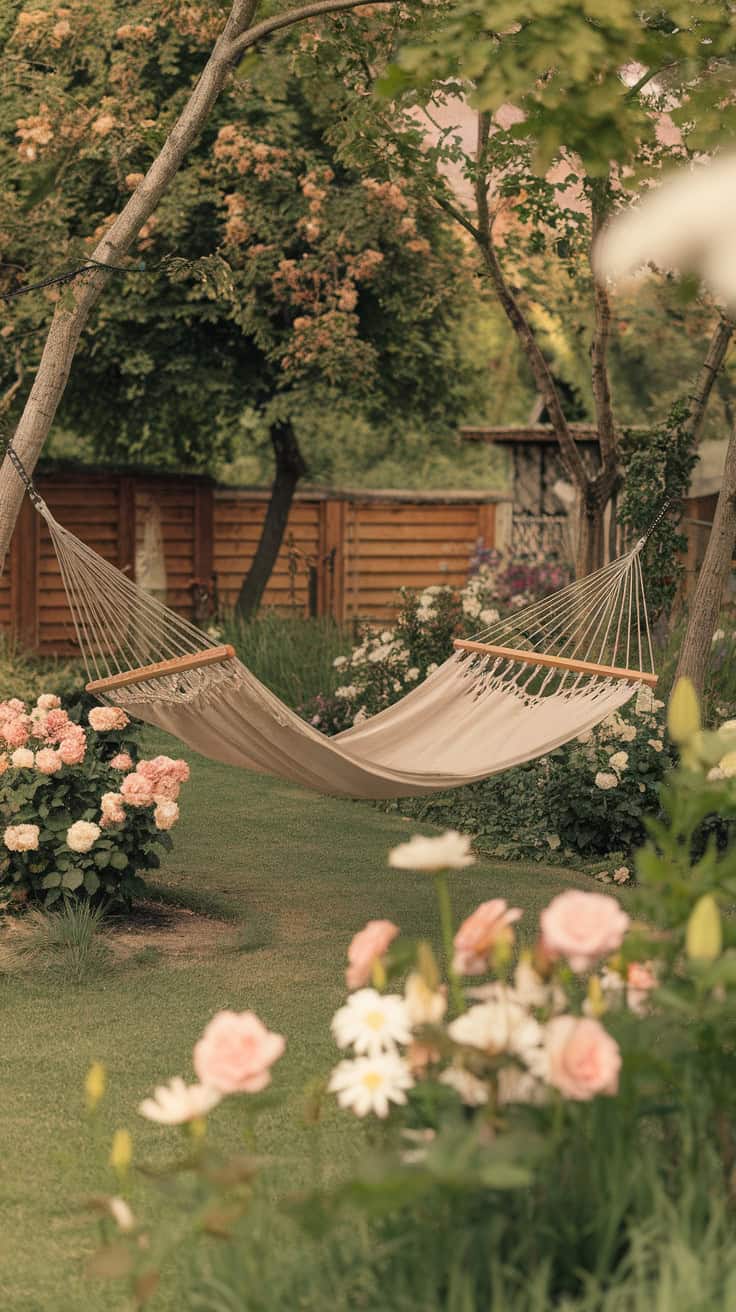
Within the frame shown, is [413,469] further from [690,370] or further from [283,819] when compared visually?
[283,819]

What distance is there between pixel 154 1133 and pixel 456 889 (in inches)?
79.0

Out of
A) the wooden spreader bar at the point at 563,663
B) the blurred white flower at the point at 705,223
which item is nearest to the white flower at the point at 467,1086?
the blurred white flower at the point at 705,223

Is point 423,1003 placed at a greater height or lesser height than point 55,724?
lesser

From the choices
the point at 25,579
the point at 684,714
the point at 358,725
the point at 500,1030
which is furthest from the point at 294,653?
the point at 500,1030

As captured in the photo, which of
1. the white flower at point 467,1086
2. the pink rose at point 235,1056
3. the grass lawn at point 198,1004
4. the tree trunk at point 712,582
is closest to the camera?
the pink rose at point 235,1056

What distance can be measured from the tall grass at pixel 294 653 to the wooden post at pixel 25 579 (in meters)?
2.74

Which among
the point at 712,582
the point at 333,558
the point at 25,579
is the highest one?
the point at 333,558

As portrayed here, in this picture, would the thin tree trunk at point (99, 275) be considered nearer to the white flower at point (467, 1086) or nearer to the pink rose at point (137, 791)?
the pink rose at point (137, 791)

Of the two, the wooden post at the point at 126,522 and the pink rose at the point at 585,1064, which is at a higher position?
the wooden post at the point at 126,522

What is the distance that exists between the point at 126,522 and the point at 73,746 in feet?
23.8

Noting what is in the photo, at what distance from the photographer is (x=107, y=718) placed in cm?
395

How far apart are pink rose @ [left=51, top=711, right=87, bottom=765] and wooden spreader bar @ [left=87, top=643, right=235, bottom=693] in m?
0.14

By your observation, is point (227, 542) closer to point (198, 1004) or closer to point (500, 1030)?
point (198, 1004)

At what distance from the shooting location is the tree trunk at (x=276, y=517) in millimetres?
10523
